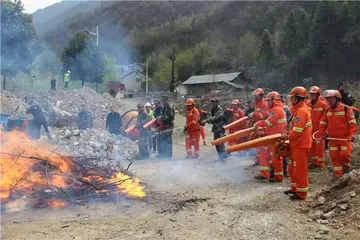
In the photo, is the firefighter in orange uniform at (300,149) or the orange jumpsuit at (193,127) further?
the orange jumpsuit at (193,127)

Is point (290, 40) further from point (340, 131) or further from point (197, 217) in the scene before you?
point (197, 217)

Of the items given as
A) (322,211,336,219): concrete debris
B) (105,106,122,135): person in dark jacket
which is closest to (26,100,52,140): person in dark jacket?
(105,106,122,135): person in dark jacket

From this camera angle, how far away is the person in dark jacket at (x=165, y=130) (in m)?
10.8

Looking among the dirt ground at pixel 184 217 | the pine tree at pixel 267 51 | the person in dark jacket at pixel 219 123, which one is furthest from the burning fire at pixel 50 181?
the pine tree at pixel 267 51

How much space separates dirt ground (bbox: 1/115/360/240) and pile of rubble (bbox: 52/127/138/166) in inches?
136

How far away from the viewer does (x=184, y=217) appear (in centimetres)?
Result: 507

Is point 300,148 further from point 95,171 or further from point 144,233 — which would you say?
point 95,171

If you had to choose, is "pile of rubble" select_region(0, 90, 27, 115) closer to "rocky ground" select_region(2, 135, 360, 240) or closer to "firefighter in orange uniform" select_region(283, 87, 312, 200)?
"rocky ground" select_region(2, 135, 360, 240)

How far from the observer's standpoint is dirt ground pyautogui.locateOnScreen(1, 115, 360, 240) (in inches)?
175

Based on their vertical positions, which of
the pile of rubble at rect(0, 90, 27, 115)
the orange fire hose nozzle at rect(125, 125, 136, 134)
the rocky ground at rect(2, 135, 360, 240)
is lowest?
the rocky ground at rect(2, 135, 360, 240)

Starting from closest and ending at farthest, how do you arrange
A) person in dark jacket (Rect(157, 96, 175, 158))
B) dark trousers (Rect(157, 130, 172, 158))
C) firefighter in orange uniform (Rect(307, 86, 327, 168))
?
firefighter in orange uniform (Rect(307, 86, 327, 168)), person in dark jacket (Rect(157, 96, 175, 158)), dark trousers (Rect(157, 130, 172, 158))

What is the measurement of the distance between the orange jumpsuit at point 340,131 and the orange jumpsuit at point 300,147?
4.30 ft

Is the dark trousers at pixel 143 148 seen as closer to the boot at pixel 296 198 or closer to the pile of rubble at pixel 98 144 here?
the pile of rubble at pixel 98 144

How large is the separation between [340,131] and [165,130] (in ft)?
17.8
